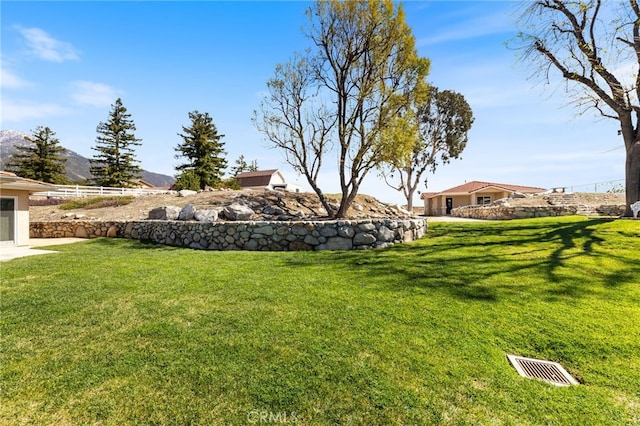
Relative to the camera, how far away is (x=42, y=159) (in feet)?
96.9

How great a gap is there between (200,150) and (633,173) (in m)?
31.2

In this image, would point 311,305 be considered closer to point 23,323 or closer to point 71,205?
point 23,323

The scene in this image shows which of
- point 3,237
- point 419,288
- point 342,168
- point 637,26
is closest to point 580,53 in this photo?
point 637,26

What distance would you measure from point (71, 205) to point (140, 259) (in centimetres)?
1310

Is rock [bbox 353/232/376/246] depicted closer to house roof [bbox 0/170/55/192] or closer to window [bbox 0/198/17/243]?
house roof [bbox 0/170/55/192]

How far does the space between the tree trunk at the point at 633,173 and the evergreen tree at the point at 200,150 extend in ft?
97.0

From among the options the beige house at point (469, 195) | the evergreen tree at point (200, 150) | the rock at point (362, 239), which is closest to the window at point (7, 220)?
the rock at point (362, 239)

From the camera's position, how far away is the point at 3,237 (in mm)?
8938

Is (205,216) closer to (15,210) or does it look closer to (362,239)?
(362,239)

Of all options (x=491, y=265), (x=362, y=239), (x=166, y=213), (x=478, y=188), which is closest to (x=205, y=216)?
Answer: (x=166, y=213)

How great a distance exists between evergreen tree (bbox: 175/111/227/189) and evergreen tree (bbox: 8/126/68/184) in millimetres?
12357

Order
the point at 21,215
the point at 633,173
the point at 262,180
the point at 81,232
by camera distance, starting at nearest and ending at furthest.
A: the point at 21,215 → the point at 633,173 → the point at 81,232 → the point at 262,180

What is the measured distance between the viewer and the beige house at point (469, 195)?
1115 inches

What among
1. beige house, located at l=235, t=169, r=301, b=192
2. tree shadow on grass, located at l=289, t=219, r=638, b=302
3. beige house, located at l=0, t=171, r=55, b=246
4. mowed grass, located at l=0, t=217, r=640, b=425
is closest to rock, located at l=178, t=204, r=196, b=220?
beige house, located at l=0, t=171, r=55, b=246
